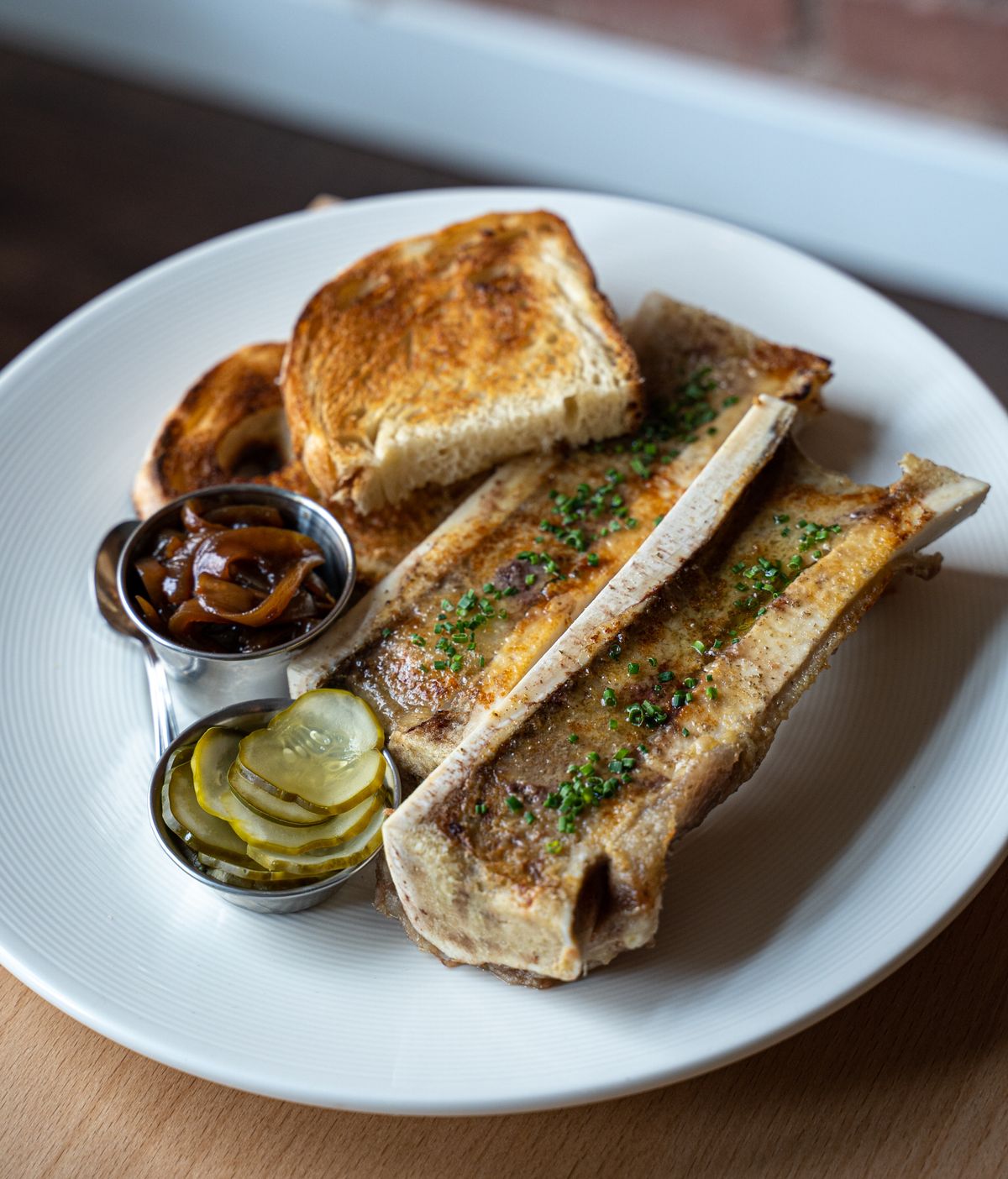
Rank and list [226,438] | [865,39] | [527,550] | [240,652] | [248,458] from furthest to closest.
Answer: [865,39] → [248,458] → [226,438] → [527,550] → [240,652]

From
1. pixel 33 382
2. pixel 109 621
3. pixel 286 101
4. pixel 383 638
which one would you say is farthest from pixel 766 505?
pixel 286 101

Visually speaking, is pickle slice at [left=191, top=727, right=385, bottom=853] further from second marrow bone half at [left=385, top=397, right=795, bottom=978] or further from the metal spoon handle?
the metal spoon handle

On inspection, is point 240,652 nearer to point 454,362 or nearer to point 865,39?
point 454,362

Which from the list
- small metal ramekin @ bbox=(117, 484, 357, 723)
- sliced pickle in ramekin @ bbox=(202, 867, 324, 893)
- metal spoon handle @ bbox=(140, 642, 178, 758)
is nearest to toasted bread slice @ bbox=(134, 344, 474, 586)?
small metal ramekin @ bbox=(117, 484, 357, 723)

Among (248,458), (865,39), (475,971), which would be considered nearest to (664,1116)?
(475,971)

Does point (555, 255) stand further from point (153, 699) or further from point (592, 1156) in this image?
point (592, 1156)

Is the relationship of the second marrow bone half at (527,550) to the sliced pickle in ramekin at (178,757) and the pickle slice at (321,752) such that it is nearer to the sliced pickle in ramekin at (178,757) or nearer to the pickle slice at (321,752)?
the pickle slice at (321,752)
